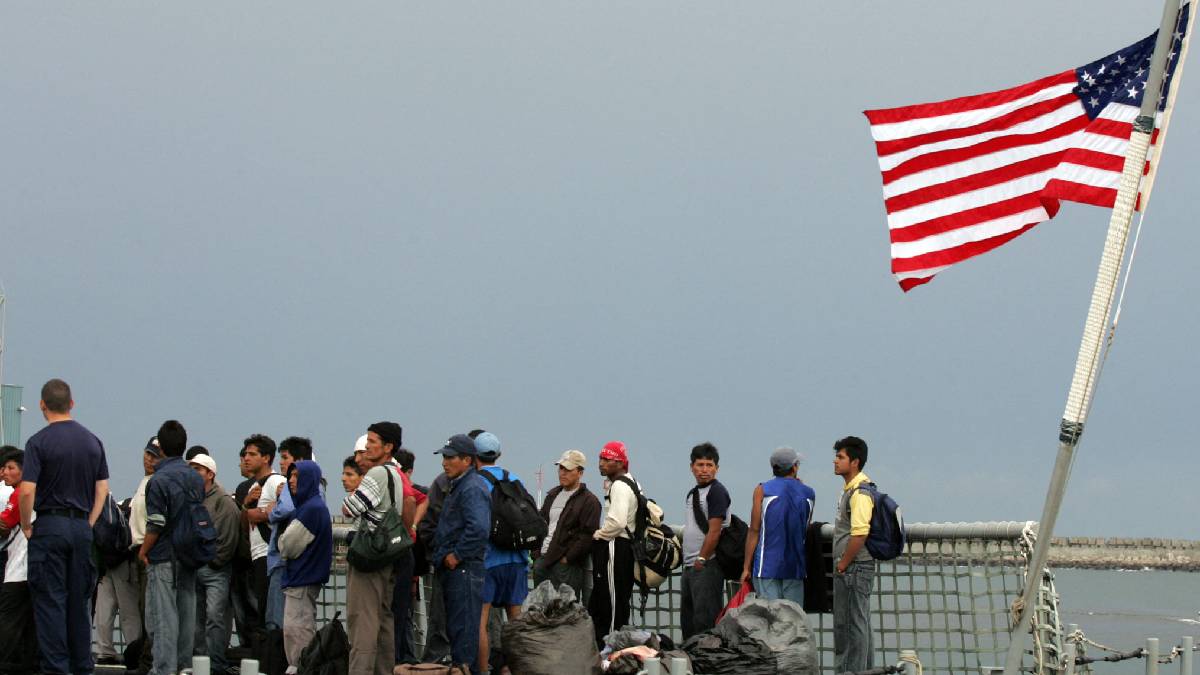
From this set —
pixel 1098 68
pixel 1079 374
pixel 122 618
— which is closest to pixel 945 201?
pixel 1098 68

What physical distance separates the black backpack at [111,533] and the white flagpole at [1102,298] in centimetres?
705

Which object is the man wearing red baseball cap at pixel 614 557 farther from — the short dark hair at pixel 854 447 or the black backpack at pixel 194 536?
the black backpack at pixel 194 536

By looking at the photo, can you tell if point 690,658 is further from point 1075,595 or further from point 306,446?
point 1075,595

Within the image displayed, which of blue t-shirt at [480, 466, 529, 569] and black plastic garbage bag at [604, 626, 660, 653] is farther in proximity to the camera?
blue t-shirt at [480, 466, 529, 569]

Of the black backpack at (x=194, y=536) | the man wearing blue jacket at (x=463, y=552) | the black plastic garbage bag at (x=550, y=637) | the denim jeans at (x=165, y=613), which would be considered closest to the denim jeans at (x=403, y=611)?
the man wearing blue jacket at (x=463, y=552)

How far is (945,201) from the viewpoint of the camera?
9.57m

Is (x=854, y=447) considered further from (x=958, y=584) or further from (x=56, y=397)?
(x=56, y=397)

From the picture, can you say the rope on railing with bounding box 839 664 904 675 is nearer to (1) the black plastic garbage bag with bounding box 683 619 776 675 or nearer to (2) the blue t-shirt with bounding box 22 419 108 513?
(1) the black plastic garbage bag with bounding box 683 619 776 675

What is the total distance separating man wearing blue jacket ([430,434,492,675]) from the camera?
1073 cm

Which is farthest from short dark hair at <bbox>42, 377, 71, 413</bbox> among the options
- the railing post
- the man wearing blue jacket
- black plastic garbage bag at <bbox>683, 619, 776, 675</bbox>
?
the railing post

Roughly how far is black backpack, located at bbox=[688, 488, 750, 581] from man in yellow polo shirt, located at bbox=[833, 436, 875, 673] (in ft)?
2.81

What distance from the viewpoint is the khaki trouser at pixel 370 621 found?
10.5 meters

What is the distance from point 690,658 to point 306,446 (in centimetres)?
355

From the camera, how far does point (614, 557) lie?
12.2 metres
